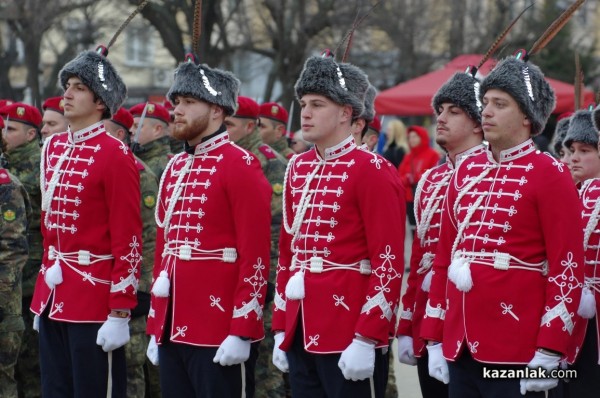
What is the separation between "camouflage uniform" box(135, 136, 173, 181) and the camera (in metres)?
8.48

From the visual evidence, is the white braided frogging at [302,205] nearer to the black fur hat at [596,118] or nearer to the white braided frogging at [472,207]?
the white braided frogging at [472,207]

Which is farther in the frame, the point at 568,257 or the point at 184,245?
the point at 184,245

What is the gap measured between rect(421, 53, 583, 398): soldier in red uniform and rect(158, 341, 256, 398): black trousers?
109 centimetres

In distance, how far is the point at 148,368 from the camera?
8148 millimetres

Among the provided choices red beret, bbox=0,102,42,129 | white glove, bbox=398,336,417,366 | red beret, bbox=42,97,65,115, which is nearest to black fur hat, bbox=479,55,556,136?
white glove, bbox=398,336,417,366

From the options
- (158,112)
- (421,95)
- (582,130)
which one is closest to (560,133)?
(582,130)

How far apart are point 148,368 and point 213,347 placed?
9.10ft

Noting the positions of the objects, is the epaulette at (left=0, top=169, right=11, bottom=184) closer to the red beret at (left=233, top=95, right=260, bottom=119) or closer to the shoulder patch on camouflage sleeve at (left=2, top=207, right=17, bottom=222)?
the shoulder patch on camouflage sleeve at (left=2, top=207, right=17, bottom=222)

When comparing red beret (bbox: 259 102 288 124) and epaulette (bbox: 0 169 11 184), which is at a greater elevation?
red beret (bbox: 259 102 288 124)

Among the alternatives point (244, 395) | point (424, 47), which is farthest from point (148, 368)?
point (424, 47)

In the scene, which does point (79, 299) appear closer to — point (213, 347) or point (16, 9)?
point (213, 347)

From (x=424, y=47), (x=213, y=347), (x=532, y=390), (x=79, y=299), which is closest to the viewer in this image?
(x=532, y=390)

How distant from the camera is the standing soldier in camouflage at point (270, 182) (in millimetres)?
8047

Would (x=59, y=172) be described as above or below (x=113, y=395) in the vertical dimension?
above
